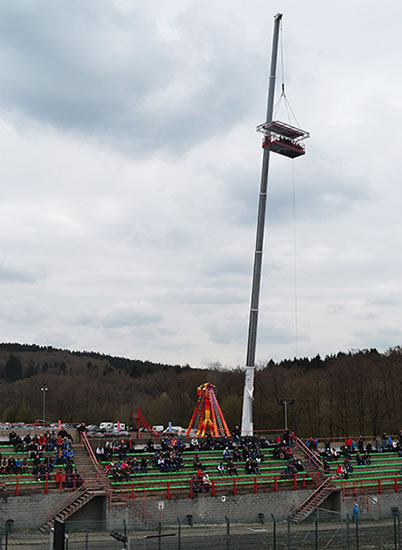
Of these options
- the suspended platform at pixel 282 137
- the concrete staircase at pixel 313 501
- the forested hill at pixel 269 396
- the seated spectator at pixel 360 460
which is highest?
the suspended platform at pixel 282 137

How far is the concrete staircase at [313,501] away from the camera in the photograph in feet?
115

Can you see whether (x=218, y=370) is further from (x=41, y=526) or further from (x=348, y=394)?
(x=41, y=526)

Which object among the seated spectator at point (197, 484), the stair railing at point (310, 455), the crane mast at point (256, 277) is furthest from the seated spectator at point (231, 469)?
the crane mast at point (256, 277)

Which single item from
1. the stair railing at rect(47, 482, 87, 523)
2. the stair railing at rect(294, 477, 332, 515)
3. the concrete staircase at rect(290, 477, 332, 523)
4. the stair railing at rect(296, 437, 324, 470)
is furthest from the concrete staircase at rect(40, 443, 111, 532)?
the stair railing at rect(296, 437, 324, 470)

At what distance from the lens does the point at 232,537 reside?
27969mm

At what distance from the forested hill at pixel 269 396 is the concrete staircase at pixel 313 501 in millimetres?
41605

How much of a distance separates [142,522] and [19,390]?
141 m

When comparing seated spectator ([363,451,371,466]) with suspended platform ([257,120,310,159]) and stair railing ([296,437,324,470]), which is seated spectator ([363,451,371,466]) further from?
suspended platform ([257,120,310,159])

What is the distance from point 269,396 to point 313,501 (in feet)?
216

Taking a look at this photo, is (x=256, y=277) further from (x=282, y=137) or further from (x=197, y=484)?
(x=197, y=484)

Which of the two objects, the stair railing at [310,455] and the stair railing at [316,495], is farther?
the stair railing at [310,455]

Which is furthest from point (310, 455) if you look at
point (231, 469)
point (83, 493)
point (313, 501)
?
point (83, 493)

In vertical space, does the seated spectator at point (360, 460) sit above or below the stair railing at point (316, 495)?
above

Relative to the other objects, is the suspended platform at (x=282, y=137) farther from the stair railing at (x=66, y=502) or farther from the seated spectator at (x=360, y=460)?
the stair railing at (x=66, y=502)
